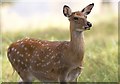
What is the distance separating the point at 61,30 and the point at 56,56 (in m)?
12.9

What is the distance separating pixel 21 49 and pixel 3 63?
3.74 m

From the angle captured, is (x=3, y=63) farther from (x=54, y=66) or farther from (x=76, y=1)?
(x=76, y=1)

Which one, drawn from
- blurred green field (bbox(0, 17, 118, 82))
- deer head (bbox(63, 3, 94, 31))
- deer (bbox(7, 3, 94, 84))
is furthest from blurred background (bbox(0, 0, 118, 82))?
deer head (bbox(63, 3, 94, 31))

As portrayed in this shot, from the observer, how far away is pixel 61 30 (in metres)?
25.3

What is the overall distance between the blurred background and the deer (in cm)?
202

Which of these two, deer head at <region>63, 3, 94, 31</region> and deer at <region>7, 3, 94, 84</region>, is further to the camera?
deer at <region>7, 3, 94, 84</region>

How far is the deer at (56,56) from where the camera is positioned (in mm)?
12148

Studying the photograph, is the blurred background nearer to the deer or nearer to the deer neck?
the deer

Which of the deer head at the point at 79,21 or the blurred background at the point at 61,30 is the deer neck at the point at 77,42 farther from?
the blurred background at the point at 61,30

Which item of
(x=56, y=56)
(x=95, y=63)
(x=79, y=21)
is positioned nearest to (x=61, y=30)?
(x=95, y=63)

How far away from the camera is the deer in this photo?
12.1m

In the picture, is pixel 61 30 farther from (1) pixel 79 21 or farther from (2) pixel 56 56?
(1) pixel 79 21

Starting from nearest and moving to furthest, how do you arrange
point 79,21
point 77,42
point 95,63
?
point 79,21, point 77,42, point 95,63

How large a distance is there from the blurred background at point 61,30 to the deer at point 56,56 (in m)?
2.02
